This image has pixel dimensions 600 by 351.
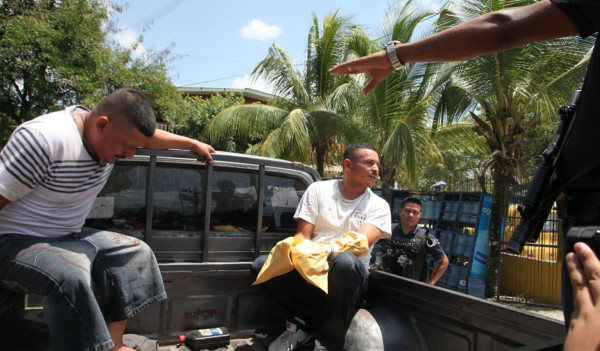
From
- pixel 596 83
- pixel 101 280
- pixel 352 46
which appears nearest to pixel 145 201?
pixel 101 280

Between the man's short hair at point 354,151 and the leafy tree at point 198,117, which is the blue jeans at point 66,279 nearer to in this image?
the man's short hair at point 354,151

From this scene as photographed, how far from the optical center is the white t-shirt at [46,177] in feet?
5.98

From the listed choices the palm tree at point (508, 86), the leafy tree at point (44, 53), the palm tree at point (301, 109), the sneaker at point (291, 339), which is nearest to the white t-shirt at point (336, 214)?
the sneaker at point (291, 339)

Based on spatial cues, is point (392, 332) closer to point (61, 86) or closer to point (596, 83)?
point (596, 83)

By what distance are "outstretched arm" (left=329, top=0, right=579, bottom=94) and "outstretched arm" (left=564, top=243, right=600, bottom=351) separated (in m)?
0.81

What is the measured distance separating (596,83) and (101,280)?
226 cm

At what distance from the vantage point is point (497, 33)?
1285mm

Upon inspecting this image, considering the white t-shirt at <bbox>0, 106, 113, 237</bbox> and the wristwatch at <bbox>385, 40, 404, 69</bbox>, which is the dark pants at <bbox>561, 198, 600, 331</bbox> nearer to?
the wristwatch at <bbox>385, 40, 404, 69</bbox>

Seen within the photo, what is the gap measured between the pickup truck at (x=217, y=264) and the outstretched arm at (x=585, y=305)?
1.58m

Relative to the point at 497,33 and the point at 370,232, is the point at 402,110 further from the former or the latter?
the point at 497,33

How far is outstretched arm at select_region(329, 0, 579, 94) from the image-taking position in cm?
122

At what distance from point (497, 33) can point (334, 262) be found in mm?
1543

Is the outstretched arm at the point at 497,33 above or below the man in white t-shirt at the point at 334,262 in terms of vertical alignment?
above

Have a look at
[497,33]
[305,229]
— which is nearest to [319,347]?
[305,229]
